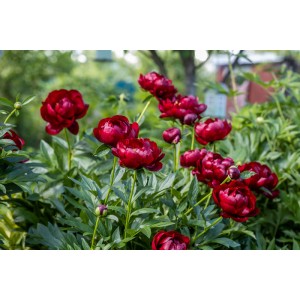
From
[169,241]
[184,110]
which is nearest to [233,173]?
[169,241]

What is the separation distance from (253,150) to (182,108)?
1.54 feet

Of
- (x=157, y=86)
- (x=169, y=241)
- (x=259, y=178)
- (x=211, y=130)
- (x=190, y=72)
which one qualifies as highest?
(x=190, y=72)

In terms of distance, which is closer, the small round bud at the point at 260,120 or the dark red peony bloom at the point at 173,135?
the dark red peony bloom at the point at 173,135

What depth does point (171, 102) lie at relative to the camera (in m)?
1.44

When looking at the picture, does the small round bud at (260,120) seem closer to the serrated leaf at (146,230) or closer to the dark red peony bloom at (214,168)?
the dark red peony bloom at (214,168)

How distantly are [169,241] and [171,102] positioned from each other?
465 mm

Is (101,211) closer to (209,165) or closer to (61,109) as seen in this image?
(209,165)

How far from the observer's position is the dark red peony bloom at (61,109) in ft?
4.50

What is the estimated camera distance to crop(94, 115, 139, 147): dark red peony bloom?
105cm

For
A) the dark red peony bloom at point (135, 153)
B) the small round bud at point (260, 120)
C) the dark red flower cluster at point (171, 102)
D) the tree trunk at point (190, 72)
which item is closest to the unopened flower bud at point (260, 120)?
the small round bud at point (260, 120)

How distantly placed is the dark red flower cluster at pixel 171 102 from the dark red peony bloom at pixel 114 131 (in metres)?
0.34

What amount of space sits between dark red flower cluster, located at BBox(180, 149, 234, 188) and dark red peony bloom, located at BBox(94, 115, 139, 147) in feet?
0.67

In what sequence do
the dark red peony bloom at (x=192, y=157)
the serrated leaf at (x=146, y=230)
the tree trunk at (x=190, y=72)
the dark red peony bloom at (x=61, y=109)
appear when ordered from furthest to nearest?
the tree trunk at (x=190, y=72) < the dark red peony bloom at (x=61, y=109) < the dark red peony bloom at (x=192, y=157) < the serrated leaf at (x=146, y=230)

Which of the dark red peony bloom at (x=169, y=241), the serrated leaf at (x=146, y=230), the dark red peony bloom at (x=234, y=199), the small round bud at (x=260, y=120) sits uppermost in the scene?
the small round bud at (x=260, y=120)
